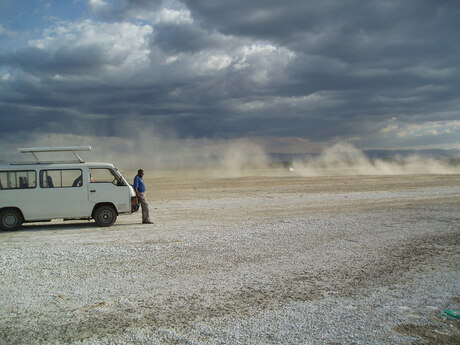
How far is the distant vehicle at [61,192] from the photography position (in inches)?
544

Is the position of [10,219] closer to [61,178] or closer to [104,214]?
[61,178]

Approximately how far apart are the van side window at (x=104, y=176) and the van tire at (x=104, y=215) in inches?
37.7

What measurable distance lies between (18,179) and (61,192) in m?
1.48

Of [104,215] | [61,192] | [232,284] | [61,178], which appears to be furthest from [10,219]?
[232,284]

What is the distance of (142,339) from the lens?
17.2 ft

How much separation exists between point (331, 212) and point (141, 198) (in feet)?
29.0

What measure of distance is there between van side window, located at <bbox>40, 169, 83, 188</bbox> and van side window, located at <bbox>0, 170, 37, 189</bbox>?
1.07ft

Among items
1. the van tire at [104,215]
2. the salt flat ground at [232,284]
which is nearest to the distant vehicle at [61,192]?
the van tire at [104,215]

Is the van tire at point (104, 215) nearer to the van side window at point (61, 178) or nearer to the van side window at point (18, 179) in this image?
the van side window at point (61, 178)

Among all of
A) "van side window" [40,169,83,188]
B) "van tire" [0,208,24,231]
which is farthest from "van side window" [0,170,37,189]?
"van tire" [0,208,24,231]

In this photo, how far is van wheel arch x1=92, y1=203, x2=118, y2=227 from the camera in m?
14.6

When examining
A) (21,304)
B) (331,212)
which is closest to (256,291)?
(21,304)

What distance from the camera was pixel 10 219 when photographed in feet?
45.5

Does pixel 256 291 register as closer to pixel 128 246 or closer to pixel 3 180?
pixel 128 246
